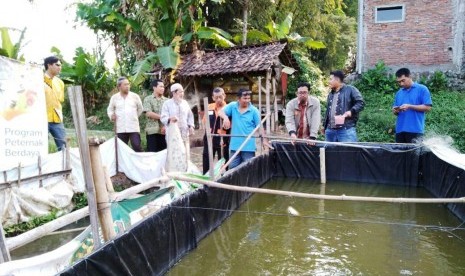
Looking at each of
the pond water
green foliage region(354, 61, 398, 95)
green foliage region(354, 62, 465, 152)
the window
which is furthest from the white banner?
the window

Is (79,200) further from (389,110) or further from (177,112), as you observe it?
(389,110)

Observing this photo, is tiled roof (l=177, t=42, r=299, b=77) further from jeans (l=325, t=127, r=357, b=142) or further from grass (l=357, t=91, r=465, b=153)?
jeans (l=325, t=127, r=357, b=142)

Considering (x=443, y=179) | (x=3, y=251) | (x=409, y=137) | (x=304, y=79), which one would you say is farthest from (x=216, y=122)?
(x=304, y=79)

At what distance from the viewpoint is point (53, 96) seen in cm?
530

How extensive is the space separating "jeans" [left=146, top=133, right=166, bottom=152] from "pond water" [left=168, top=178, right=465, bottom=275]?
5.94 ft

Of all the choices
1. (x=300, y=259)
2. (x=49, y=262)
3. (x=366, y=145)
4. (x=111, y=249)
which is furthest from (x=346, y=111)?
(x=49, y=262)

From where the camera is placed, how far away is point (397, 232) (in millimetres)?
4320

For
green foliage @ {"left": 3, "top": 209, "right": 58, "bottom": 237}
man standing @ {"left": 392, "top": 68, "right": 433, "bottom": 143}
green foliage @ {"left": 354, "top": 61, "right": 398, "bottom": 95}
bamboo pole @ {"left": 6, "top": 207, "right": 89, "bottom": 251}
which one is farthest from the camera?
Answer: green foliage @ {"left": 354, "top": 61, "right": 398, "bottom": 95}

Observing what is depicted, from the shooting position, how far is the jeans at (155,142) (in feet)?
20.2

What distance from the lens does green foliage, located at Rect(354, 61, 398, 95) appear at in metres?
13.4

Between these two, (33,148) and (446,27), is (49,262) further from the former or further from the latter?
(446,27)

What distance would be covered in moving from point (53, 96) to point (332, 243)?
4.09 metres

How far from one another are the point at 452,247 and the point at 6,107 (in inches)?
163

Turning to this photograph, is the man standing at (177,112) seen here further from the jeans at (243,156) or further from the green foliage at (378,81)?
the green foliage at (378,81)
